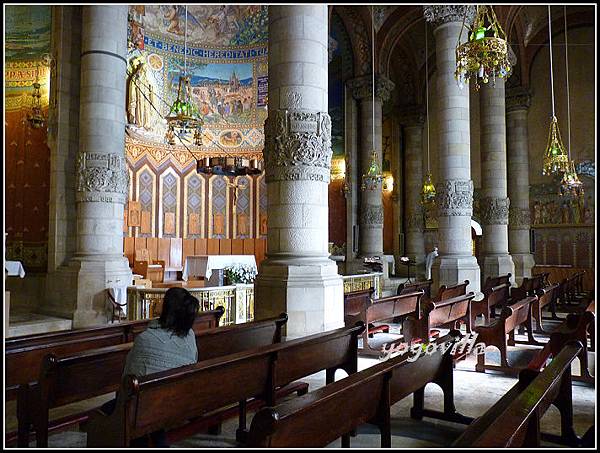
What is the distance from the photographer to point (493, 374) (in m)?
6.23

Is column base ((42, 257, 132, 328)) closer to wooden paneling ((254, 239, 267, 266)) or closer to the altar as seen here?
the altar

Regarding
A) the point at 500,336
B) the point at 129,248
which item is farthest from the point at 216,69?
the point at 500,336

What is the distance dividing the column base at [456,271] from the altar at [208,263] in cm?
462

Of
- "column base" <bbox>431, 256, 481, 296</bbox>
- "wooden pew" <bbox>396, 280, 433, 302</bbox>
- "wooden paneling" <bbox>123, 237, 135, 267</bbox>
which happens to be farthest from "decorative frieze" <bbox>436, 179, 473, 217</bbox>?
"wooden paneling" <bbox>123, 237, 135, 267</bbox>

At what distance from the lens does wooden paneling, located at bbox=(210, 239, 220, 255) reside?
60.9 feet

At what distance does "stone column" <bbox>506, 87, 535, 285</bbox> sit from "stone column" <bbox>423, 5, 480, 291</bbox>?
6721mm

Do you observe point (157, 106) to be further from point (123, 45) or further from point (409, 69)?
point (409, 69)

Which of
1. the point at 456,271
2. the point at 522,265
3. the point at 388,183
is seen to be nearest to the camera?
the point at 456,271

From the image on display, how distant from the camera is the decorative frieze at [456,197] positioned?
12242mm

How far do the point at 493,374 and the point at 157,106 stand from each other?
50.2ft

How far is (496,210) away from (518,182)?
4.01m

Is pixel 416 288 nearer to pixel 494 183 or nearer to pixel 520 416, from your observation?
pixel 494 183

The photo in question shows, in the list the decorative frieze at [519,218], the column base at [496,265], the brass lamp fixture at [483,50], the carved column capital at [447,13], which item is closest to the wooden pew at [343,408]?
the brass lamp fixture at [483,50]

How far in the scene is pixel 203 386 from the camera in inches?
134
